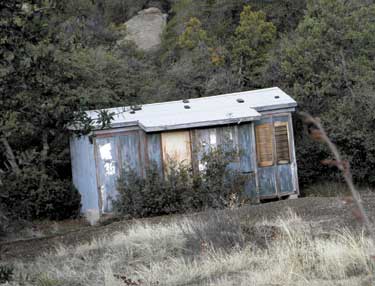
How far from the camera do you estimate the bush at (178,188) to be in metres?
15.3

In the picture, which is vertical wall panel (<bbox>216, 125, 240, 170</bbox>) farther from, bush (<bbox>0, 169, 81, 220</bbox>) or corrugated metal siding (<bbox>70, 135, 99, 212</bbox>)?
bush (<bbox>0, 169, 81, 220</bbox>)

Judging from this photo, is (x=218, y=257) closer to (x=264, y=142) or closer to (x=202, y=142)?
(x=202, y=142)

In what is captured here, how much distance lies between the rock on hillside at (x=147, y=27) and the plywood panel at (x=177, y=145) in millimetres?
18490

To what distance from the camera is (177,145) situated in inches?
649

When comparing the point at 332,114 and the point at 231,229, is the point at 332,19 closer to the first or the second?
the point at 332,114

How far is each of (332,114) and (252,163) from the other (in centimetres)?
436

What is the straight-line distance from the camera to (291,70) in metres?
21.3

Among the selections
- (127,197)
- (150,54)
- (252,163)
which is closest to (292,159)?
(252,163)

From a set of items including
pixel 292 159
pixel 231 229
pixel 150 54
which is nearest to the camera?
pixel 231 229

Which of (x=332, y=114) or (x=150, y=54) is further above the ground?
(x=150, y=54)

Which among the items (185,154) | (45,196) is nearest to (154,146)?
(185,154)

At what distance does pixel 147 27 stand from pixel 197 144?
21228 mm

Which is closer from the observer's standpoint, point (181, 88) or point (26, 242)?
point (26, 242)

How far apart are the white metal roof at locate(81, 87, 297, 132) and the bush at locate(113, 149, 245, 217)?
977mm
